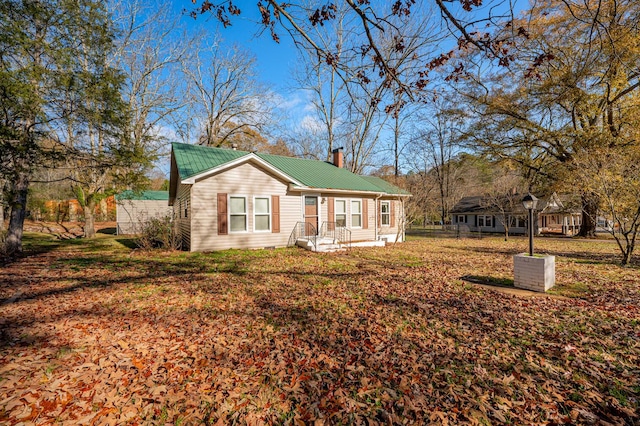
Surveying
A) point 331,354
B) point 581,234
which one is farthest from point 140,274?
point 581,234

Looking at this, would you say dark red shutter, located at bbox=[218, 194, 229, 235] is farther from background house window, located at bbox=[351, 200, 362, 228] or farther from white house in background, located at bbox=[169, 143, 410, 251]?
background house window, located at bbox=[351, 200, 362, 228]

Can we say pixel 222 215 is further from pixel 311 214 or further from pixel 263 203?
pixel 311 214

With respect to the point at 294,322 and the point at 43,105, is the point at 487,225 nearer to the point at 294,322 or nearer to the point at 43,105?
the point at 294,322

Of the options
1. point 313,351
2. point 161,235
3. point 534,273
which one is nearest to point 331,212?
point 161,235

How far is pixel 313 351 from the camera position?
378 centimetres

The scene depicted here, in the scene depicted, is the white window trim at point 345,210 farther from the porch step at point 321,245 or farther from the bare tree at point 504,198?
the bare tree at point 504,198

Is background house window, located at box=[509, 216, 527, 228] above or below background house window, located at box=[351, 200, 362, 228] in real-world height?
below

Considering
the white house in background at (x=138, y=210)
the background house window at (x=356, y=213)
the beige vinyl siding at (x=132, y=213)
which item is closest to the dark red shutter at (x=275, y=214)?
the background house window at (x=356, y=213)

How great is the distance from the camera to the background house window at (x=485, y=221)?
98.2ft

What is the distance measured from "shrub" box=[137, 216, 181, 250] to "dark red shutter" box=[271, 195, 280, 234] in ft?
13.4

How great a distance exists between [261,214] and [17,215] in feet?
30.2

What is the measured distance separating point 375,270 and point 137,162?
10022 millimetres

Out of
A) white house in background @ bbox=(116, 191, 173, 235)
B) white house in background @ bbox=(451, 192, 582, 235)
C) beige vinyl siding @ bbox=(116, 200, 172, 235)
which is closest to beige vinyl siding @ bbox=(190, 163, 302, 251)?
white house in background @ bbox=(116, 191, 173, 235)

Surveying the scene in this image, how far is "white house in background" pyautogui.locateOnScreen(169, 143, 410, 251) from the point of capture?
37.4 feet
